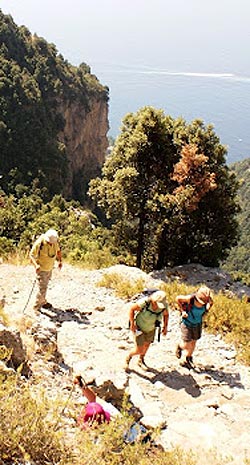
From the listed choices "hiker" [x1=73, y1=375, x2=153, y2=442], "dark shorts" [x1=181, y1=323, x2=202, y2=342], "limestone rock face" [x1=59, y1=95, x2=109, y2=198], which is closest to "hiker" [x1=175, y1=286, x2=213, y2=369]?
"dark shorts" [x1=181, y1=323, x2=202, y2=342]

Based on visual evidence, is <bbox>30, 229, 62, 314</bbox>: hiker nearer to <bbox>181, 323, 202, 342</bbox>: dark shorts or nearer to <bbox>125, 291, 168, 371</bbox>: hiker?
<bbox>125, 291, 168, 371</bbox>: hiker

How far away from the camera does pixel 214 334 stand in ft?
29.6

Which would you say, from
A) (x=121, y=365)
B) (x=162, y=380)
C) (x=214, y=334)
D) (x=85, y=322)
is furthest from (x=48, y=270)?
→ (x=214, y=334)

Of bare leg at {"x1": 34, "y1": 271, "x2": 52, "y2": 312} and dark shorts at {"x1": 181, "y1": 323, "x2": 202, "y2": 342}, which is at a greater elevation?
bare leg at {"x1": 34, "y1": 271, "x2": 52, "y2": 312}

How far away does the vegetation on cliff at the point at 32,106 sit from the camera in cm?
5681

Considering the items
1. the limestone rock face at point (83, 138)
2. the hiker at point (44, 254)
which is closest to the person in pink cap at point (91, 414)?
the hiker at point (44, 254)

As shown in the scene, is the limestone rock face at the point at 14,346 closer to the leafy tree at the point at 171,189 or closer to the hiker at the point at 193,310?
the hiker at the point at 193,310

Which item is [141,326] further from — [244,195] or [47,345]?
[244,195]

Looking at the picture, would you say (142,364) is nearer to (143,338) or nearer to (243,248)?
(143,338)

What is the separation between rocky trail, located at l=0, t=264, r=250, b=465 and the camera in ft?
17.7

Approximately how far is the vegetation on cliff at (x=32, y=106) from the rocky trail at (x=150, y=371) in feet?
143

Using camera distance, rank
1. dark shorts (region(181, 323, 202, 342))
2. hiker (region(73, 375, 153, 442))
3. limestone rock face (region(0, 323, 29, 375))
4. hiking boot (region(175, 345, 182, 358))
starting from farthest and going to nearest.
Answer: hiking boot (region(175, 345, 182, 358))
dark shorts (region(181, 323, 202, 342))
limestone rock face (region(0, 323, 29, 375))
hiker (region(73, 375, 153, 442))

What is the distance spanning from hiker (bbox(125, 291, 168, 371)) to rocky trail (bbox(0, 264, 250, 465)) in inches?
24.5

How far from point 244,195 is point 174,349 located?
119164mm
